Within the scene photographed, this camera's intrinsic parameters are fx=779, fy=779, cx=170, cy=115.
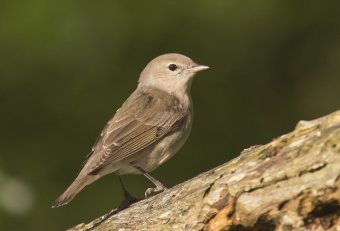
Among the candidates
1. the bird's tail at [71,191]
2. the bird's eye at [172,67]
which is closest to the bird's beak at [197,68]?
the bird's eye at [172,67]

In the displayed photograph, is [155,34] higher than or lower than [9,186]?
higher

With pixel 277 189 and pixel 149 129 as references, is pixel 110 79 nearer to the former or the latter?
pixel 149 129

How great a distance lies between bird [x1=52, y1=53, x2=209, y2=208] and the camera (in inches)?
282

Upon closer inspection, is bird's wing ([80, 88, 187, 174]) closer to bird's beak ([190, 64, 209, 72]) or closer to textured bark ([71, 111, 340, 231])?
bird's beak ([190, 64, 209, 72])

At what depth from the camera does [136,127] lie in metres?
7.71

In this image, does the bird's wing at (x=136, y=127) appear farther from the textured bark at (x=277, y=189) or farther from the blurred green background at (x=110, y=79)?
the textured bark at (x=277, y=189)

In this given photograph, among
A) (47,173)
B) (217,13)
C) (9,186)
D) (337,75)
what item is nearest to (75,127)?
(47,173)

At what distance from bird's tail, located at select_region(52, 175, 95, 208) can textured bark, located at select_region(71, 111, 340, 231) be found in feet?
4.13

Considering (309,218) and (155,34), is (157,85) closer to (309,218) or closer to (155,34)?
(155,34)

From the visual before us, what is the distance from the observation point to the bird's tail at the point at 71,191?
6617mm

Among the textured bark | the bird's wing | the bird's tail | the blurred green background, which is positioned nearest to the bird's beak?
the bird's wing

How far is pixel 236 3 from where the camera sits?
9.18m

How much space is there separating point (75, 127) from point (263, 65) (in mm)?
2516

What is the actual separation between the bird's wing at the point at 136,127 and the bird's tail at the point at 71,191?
10 centimetres
